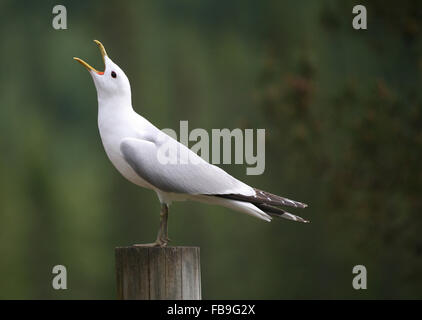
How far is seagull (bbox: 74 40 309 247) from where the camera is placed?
2.54m

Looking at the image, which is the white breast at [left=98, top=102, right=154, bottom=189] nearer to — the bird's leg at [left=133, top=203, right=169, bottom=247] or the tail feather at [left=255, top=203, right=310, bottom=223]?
the bird's leg at [left=133, top=203, right=169, bottom=247]

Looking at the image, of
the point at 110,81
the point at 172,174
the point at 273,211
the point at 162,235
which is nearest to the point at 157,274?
the point at 162,235

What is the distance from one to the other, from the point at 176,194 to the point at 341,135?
2.43 metres

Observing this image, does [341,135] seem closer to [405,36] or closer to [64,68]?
[405,36]

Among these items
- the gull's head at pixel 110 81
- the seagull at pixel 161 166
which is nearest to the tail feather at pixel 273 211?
the seagull at pixel 161 166

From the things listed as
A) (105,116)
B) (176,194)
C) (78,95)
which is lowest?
(176,194)

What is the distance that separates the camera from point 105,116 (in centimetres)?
262

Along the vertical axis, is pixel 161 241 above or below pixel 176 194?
below

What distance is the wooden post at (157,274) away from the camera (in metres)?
2.31

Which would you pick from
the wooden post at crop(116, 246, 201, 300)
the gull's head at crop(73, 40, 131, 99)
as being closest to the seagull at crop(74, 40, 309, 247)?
the gull's head at crop(73, 40, 131, 99)

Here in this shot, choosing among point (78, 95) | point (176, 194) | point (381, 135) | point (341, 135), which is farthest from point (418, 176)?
point (78, 95)

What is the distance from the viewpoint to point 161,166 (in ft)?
8.36

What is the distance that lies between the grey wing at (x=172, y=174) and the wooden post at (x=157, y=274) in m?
0.26
